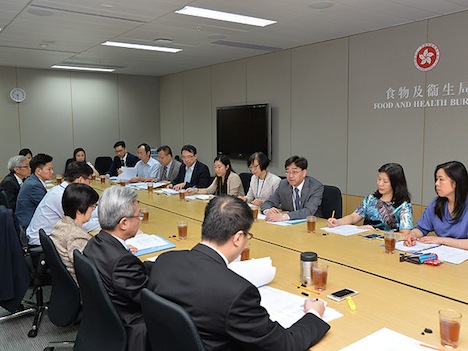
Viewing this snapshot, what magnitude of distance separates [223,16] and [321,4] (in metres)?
1.19

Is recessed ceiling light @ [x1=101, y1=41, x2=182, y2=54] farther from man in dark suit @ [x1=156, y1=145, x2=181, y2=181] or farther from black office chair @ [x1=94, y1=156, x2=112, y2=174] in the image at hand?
black office chair @ [x1=94, y1=156, x2=112, y2=174]

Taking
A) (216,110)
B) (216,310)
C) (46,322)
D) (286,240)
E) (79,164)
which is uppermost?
(216,110)

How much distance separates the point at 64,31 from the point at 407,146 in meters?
4.97

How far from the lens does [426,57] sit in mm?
5457

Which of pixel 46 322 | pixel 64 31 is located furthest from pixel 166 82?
pixel 46 322

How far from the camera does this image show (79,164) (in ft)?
13.1

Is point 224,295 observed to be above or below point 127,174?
above

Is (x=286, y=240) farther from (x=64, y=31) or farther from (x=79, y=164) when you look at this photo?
(x=64, y=31)

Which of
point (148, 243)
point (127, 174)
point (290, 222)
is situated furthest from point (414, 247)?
point (127, 174)

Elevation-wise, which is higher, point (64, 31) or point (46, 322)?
point (64, 31)

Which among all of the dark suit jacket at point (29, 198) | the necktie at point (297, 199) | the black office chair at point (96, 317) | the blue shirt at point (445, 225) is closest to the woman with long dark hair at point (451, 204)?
the blue shirt at point (445, 225)

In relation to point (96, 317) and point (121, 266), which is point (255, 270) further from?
point (96, 317)

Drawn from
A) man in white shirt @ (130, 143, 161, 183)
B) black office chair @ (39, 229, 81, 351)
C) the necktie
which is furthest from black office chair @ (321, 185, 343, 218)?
man in white shirt @ (130, 143, 161, 183)

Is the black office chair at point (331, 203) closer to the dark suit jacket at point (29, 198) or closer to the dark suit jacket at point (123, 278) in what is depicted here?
the dark suit jacket at point (123, 278)
